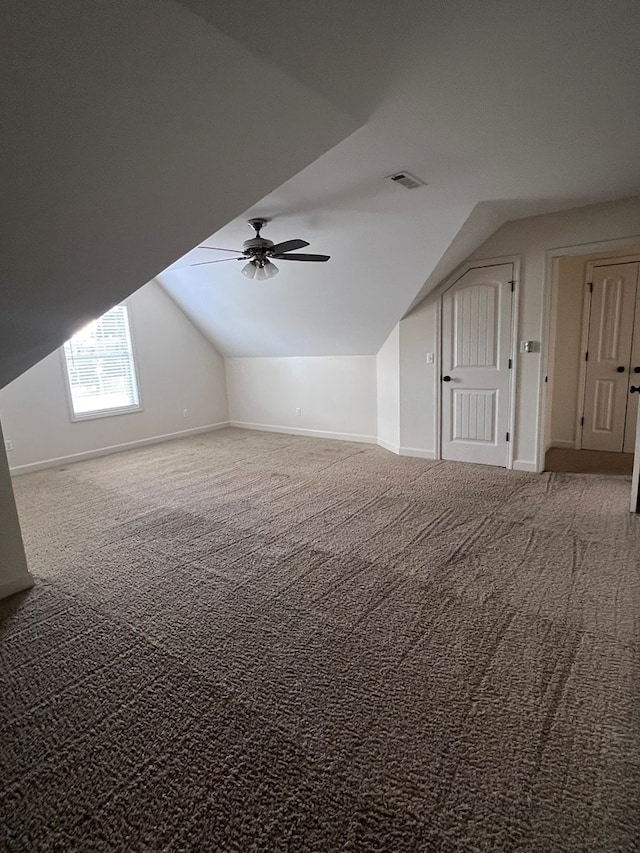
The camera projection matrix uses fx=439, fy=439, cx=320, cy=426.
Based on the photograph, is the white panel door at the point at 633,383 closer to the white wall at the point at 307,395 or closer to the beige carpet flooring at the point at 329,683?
the beige carpet flooring at the point at 329,683

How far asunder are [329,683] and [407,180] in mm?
3089

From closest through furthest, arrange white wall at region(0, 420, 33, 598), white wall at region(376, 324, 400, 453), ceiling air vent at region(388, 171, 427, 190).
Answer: white wall at region(0, 420, 33, 598) < ceiling air vent at region(388, 171, 427, 190) < white wall at region(376, 324, 400, 453)

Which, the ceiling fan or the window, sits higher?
the ceiling fan

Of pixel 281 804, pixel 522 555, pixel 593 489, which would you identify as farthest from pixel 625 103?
pixel 281 804

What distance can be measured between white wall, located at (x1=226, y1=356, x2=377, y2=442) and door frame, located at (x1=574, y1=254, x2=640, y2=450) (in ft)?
8.29

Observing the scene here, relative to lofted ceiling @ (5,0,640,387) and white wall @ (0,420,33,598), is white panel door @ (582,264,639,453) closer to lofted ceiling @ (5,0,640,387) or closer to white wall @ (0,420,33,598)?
lofted ceiling @ (5,0,640,387)

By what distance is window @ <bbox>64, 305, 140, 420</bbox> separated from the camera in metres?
5.77

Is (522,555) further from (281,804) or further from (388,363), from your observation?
(388,363)

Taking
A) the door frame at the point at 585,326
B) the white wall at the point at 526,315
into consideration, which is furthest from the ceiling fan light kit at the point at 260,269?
the door frame at the point at 585,326

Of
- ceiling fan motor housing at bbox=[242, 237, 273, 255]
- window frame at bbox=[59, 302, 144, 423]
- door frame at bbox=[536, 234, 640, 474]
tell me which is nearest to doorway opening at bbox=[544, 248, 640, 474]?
door frame at bbox=[536, 234, 640, 474]

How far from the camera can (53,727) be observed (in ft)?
5.68

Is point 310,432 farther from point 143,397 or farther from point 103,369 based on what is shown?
point 103,369

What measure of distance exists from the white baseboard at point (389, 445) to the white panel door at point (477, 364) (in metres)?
0.69

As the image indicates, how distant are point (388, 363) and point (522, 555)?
3.20m
